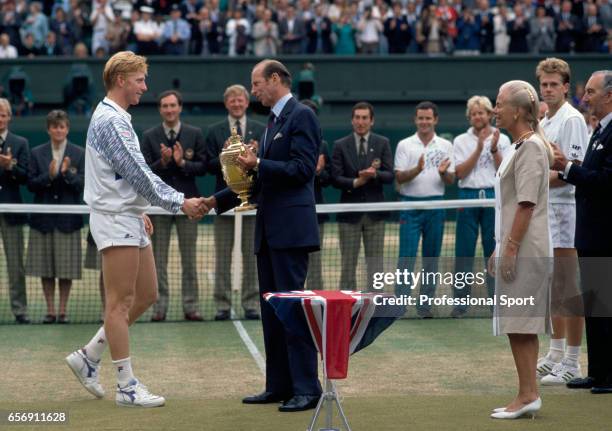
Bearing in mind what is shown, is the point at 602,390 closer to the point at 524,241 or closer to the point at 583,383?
the point at 583,383

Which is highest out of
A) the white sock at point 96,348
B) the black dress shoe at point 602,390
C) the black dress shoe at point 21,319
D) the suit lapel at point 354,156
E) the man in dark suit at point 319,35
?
the man in dark suit at point 319,35

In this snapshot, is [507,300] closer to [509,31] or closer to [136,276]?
[136,276]

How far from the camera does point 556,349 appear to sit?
9078mm

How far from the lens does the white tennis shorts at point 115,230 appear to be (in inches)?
308

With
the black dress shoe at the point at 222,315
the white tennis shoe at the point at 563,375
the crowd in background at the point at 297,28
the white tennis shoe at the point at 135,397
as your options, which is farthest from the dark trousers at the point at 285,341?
the crowd in background at the point at 297,28

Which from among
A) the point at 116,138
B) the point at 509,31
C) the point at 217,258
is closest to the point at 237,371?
the point at 116,138

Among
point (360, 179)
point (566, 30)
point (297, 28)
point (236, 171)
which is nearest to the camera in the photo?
point (236, 171)

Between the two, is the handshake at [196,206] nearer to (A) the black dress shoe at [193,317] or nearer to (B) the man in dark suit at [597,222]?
(B) the man in dark suit at [597,222]

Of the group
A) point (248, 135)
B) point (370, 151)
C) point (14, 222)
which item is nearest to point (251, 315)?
point (248, 135)

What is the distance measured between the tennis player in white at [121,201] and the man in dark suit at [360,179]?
16.7 ft

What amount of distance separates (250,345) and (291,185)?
10.2 feet

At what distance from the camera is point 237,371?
9352mm

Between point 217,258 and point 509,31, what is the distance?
1484 centimetres

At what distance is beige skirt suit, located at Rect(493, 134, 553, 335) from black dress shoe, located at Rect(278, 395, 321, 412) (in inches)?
51.6
